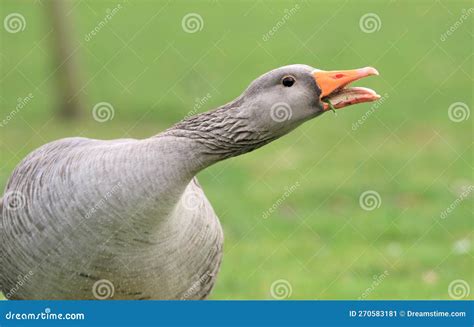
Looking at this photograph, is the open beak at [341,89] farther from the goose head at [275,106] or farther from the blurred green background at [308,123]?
the blurred green background at [308,123]

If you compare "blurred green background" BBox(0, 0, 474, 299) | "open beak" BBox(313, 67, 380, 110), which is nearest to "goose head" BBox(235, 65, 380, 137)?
"open beak" BBox(313, 67, 380, 110)

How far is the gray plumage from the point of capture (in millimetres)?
4207

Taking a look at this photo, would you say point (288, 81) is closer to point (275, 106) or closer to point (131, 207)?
point (275, 106)

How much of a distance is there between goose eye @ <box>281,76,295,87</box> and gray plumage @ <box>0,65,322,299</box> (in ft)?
0.07

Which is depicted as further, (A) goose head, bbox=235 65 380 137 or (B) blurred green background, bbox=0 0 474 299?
(B) blurred green background, bbox=0 0 474 299

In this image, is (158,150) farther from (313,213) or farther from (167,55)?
(167,55)

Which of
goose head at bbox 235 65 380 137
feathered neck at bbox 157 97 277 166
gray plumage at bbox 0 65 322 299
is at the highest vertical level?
goose head at bbox 235 65 380 137

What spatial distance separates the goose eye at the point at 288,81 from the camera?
422 cm

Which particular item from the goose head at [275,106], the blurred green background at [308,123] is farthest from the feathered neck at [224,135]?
the blurred green background at [308,123]

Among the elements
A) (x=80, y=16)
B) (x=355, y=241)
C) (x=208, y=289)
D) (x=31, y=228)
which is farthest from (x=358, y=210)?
(x=80, y=16)

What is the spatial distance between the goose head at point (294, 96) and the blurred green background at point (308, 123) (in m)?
2.95

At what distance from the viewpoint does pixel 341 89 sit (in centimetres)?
416

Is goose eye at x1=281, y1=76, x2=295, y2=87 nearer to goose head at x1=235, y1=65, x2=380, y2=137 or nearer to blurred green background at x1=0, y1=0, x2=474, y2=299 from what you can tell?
goose head at x1=235, y1=65, x2=380, y2=137

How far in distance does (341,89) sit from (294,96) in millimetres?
211
